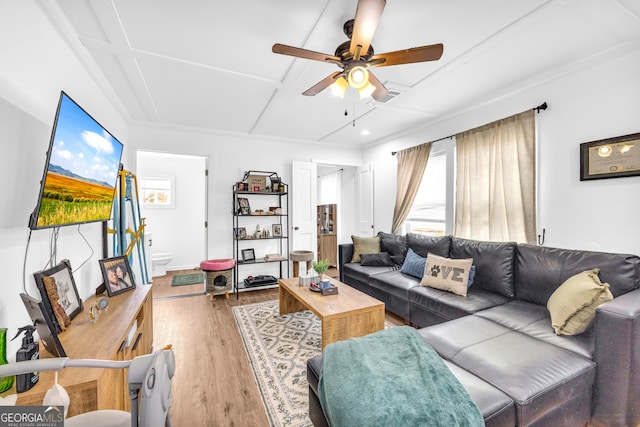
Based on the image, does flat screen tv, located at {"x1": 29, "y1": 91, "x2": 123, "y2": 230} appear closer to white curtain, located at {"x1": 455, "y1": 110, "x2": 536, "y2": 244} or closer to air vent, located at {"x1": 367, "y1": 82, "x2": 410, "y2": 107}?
air vent, located at {"x1": 367, "y1": 82, "x2": 410, "y2": 107}

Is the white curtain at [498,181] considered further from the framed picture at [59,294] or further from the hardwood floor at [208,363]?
the framed picture at [59,294]

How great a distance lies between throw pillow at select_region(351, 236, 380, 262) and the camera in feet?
12.7

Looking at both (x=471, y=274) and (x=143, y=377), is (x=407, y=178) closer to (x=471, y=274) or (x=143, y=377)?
(x=471, y=274)

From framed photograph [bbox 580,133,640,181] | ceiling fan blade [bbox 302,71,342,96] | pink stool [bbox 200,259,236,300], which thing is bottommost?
pink stool [bbox 200,259,236,300]

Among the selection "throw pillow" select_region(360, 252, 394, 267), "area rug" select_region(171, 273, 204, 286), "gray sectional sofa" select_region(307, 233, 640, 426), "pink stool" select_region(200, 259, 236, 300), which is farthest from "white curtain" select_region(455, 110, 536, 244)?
"area rug" select_region(171, 273, 204, 286)

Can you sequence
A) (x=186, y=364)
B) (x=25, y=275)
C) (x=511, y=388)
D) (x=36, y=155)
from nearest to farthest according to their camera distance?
(x=511, y=388) → (x=25, y=275) → (x=36, y=155) → (x=186, y=364)

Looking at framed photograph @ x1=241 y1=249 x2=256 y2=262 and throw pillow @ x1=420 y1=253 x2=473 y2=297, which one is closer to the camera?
throw pillow @ x1=420 y1=253 x2=473 y2=297

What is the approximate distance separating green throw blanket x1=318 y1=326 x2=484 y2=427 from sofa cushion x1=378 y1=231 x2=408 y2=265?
2.25 m

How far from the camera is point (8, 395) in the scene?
0.94 metres

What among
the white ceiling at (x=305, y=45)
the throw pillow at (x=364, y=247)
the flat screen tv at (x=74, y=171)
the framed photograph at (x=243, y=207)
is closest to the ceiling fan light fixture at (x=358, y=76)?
the white ceiling at (x=305, y=45)

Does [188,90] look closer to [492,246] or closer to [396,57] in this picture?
→ [396,57]

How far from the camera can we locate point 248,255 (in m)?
4.33

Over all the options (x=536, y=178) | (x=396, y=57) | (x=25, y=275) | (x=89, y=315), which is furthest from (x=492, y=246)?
(x=25, y=275)

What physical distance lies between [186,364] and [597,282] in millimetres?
3057
